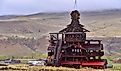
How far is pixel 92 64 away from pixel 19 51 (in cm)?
9935

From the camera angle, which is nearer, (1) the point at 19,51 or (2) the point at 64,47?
(2) the point at 64,47

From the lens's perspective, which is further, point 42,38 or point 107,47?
point 42,38

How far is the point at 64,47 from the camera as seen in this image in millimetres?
61594

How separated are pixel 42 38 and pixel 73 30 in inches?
5201

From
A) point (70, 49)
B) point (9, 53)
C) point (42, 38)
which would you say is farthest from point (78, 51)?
point (42, 38)

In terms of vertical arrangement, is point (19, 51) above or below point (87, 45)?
below

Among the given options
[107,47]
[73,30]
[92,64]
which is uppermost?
[73,30]

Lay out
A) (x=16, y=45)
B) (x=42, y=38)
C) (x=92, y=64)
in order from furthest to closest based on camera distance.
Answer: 1. (x=42, y=38)
2. (x=16, y=45)
3. (x=92, y=64)

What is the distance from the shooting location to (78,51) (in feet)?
202

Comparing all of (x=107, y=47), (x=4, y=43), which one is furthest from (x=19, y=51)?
(x=107, y=47)

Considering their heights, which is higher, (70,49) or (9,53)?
(70,49)

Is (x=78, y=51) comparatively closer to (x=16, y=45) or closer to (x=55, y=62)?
(x=55, y=62)

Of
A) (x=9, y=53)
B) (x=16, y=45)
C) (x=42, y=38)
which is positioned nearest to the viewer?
(x=9, y=53)

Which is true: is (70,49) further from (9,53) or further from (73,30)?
(9,53)
